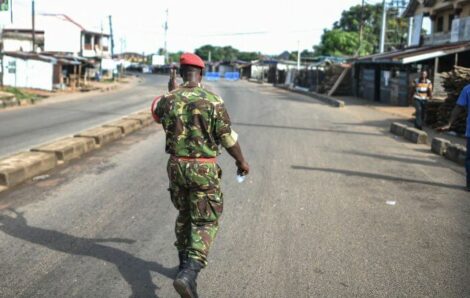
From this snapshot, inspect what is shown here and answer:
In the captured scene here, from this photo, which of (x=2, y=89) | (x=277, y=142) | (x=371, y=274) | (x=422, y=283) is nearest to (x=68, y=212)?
(x=371, y=274)

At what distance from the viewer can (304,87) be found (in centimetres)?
4669

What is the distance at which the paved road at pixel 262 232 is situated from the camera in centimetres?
415

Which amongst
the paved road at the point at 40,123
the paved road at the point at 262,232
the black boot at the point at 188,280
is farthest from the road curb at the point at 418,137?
the black boot at the point at 188,280

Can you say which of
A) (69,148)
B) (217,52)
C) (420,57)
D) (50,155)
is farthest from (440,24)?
(217,52)

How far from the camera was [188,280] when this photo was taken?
3.50 meters

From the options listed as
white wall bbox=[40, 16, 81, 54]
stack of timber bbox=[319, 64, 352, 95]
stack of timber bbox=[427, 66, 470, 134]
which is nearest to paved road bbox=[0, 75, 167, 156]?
stack of timber bbox=[427, 66, 470, 134]

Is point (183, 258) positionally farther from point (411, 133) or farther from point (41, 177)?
point (411, 133)

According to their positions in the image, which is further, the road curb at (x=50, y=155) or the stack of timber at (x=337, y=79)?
the stack of timber at (x=337, y=79)

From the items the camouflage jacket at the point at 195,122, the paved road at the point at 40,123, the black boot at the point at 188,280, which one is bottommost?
the paved road at the point at 40,123

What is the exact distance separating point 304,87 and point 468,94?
129 ft

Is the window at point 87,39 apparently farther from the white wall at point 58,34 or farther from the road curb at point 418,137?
the road curb at point 418,137

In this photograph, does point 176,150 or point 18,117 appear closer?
point 176,150

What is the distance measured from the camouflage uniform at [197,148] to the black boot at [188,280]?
6 cm

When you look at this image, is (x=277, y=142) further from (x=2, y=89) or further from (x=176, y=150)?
(x=2, y=89)
